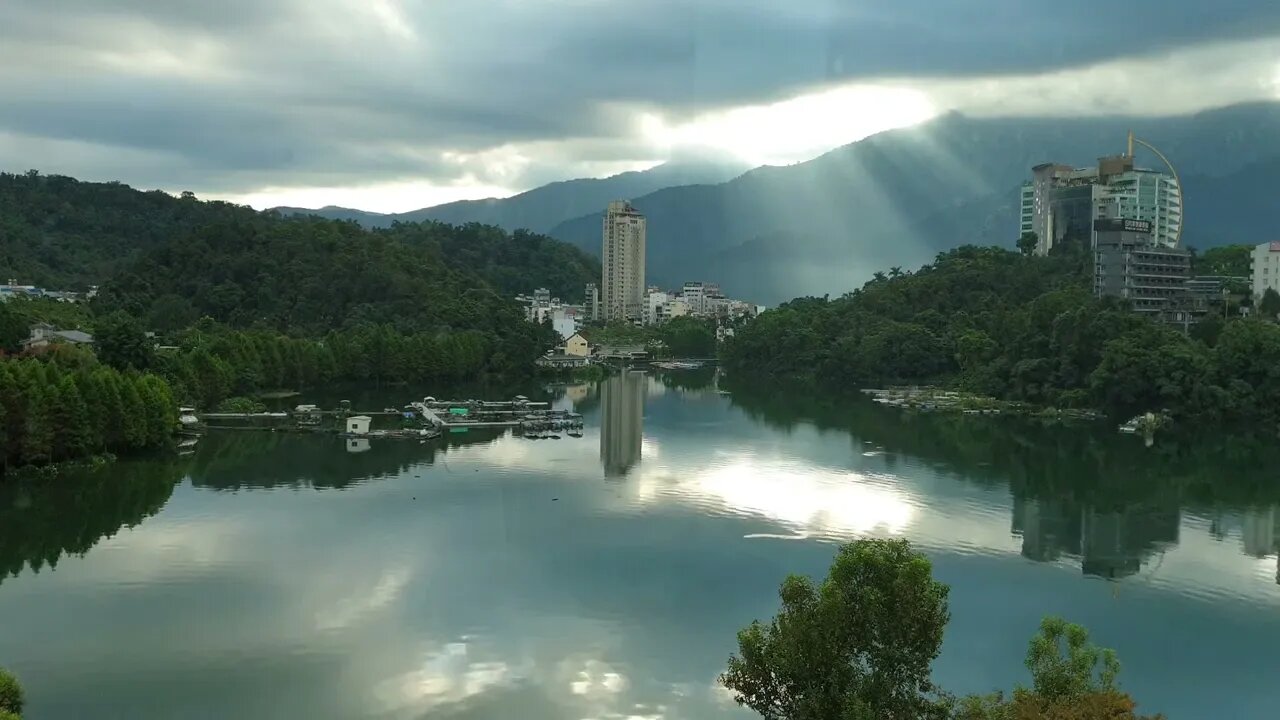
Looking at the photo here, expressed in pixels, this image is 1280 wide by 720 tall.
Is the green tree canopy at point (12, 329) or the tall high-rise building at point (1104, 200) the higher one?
the tall high-rise building at point (1104, 200)

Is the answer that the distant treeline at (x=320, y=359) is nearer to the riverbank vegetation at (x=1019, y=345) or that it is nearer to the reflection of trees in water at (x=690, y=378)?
the reflection of trees in water at (x=690, y=378)

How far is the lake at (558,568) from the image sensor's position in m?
8.63

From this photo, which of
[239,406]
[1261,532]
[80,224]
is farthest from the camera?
[80,224]

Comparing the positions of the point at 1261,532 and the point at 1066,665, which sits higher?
the point at 1066,665

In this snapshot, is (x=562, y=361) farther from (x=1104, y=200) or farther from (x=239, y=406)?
(x=1104, y=200)

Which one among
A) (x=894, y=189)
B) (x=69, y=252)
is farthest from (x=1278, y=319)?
(x=894, y=189)

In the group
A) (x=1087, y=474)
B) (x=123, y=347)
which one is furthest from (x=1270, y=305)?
(x=123, y=347)

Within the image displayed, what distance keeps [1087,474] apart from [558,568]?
1136 centimetres

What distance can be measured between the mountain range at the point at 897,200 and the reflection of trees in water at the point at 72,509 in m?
56.9

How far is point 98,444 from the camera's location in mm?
16312

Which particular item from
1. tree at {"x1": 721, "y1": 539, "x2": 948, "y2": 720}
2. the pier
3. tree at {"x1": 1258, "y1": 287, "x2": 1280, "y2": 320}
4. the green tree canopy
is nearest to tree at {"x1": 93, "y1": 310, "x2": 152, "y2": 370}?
the pier

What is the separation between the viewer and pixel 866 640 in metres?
6.31

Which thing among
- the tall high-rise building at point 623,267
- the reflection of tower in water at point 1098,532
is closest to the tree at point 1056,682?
the reflection of tower in water at point 1098,532

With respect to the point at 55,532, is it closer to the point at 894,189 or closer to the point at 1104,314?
the point at 1104,314
